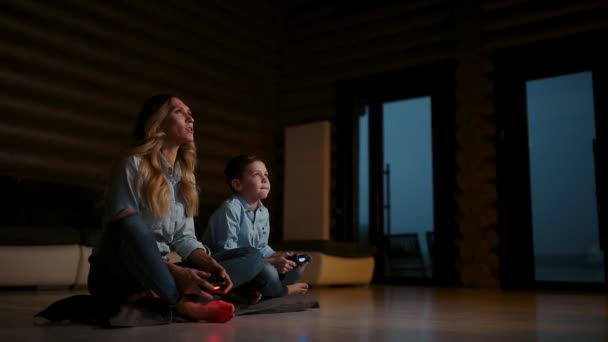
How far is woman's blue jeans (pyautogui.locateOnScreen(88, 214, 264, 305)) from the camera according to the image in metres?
1.81

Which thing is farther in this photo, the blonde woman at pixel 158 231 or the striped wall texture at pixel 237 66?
the striped wall texture at pixel 237 66

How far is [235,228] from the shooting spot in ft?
8.41

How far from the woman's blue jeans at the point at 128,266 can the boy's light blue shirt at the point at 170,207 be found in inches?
3.3

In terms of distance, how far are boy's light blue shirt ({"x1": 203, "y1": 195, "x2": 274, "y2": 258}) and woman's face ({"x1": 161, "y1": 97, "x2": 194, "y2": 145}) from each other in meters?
0.51

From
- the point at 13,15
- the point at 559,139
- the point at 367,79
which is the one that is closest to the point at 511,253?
the point at 559,139

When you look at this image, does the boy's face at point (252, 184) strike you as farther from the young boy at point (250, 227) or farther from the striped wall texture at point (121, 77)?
the striped wall texture at point (121, 77)

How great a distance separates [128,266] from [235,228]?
765 mm

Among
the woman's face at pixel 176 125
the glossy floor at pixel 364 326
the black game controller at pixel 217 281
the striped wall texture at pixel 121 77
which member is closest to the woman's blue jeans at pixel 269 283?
the glossy floor at pixel 364 326

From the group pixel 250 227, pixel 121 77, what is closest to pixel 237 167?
pixel 250 227

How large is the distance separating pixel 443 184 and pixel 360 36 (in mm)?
1926

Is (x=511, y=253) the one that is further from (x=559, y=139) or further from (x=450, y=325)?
(x=450, y=325)

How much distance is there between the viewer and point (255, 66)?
654cm

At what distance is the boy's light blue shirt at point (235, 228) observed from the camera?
8.29ft

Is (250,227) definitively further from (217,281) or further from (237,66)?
(237,66)
